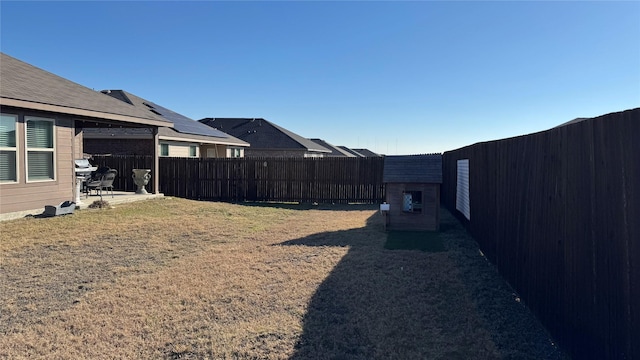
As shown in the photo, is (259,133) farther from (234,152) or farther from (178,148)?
(178,148)

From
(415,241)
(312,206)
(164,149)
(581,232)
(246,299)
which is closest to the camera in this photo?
(581,232)

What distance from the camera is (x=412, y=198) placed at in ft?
33.0

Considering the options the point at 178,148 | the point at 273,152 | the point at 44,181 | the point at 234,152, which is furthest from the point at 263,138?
the point at 44,181

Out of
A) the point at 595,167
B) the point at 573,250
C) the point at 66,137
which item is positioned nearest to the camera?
the point at 595,167

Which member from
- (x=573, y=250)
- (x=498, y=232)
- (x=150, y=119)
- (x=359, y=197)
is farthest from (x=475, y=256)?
(x=150, y=119)

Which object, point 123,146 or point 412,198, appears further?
point 123,146

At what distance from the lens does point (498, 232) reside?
5.91 m

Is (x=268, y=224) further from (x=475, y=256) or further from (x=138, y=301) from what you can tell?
(x=138, y=301)

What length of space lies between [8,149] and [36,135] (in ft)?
2.71

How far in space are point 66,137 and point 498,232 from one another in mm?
9902

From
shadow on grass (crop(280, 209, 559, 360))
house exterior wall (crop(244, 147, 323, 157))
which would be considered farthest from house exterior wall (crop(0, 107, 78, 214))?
house exterior wall (crop(244, 147, 323, 157))

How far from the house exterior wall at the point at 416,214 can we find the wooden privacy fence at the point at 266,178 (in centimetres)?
621

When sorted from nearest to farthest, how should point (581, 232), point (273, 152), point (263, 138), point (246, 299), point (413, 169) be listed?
point (581, 232)
point (246, 299)
point (413, 169)
point (273, 152)
point (263, 138)

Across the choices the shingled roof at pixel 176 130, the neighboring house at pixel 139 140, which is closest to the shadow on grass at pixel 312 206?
the neighboring house at pixel 139 140
